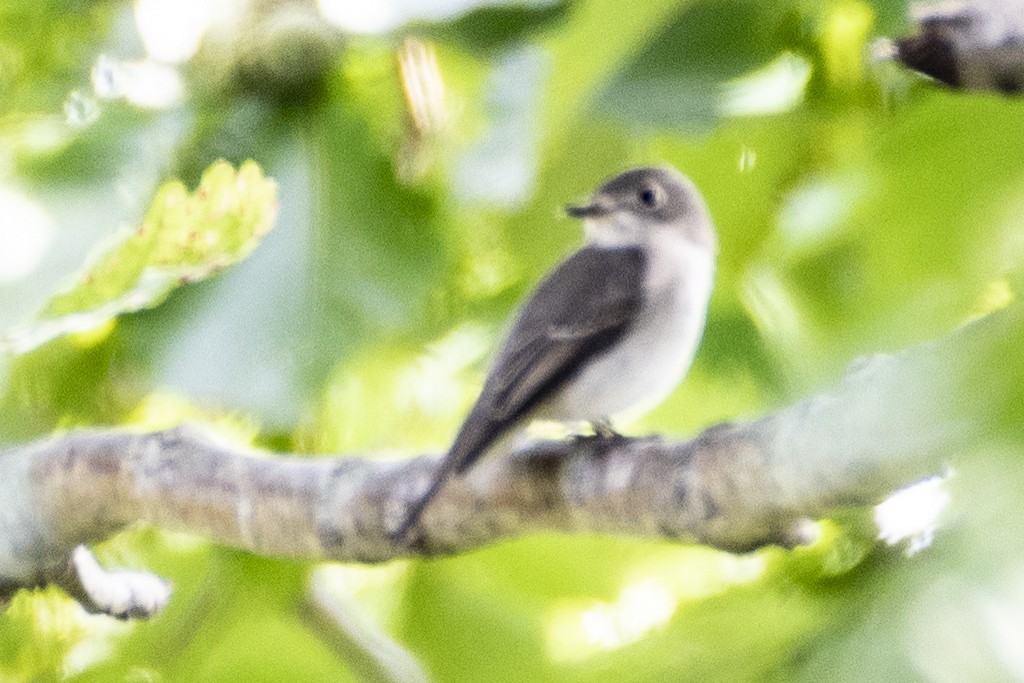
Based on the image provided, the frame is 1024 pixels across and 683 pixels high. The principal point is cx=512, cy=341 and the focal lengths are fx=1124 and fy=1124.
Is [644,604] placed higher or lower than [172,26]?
lower

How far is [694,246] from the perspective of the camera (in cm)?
52

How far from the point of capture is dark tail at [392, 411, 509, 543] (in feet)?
1.39

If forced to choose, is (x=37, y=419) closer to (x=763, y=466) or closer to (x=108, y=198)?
(x=108, y=198)

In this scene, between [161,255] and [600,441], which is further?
[600,441]

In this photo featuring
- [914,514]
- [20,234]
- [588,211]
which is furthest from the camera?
[588,211]

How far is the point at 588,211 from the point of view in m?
0.49

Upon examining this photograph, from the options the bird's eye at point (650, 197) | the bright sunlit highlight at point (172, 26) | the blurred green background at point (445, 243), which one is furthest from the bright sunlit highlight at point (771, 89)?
the bright sunlit highlight at point (172, 26)

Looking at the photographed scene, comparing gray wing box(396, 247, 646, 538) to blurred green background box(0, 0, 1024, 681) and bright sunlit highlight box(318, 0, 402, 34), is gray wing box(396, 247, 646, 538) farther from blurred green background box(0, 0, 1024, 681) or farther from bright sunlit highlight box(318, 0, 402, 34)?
bright sunlit highlight box(318, 0, 402, 34)

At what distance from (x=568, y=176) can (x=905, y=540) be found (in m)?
0.20

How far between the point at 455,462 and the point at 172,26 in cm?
22

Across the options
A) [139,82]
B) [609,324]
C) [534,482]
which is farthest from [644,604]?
[139,82]

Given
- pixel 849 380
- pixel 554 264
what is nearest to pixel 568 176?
pixel 554 264

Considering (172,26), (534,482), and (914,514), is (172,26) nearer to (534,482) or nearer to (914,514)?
(534,482)

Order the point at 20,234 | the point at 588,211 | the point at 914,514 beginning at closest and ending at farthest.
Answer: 1. the point at 914,514
2. the point at 20,234
3. the point at 588,211
